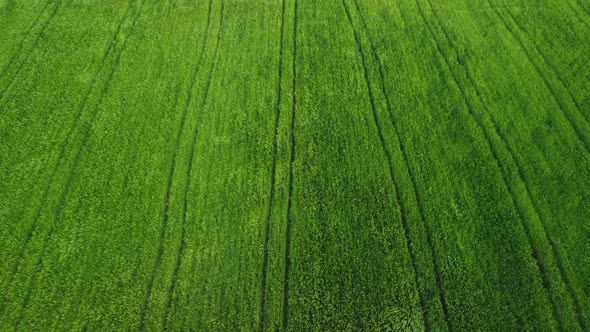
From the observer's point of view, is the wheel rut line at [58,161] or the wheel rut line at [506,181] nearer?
the wheel rut line at [506,181]

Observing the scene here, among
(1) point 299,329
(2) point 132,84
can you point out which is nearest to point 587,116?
(1) point 299,329

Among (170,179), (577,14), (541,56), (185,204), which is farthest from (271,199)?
(577,14)

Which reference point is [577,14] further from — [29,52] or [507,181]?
[29,52]

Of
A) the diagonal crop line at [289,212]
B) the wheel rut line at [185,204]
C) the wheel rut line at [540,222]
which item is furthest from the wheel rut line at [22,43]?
the wheel rut line at [540,222]

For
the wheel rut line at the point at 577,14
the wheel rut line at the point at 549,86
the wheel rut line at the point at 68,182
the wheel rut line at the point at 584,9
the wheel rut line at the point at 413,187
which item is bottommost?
the wheel rut line at the point at 68,182

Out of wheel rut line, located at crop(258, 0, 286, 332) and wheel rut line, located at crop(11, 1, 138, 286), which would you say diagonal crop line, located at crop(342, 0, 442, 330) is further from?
wheel rut line, located at crop(11, 1, 138, 286)

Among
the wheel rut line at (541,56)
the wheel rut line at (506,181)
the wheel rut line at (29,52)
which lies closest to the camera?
the wheel rut line at (506,181)

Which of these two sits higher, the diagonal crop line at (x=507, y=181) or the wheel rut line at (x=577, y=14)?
the wheel rut line at (x=577, y=14)

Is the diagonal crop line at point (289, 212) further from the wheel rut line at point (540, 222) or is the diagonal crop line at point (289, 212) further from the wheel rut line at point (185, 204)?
the wheel rut line at point (540, 222)

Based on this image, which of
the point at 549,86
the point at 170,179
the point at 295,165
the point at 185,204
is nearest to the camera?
the point at 185,204

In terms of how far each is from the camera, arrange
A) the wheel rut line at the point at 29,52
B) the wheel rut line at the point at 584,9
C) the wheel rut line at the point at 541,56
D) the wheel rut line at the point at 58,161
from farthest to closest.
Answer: the wheel rut line at the point at 584,9 < the wheel rut line at the point at 29,52 < the wheel rut line at the point at 541,56 < the wheel rut line at the point at 58,161
